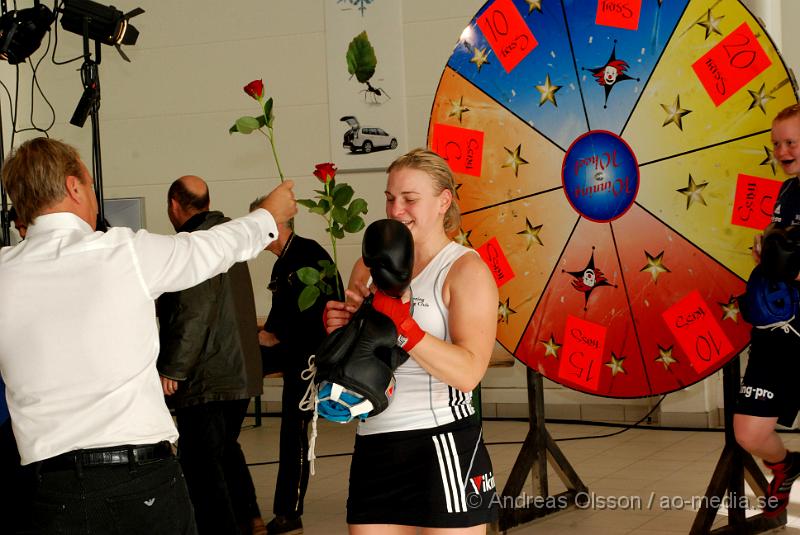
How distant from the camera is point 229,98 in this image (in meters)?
7.59

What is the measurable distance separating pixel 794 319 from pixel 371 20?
14.3 feet

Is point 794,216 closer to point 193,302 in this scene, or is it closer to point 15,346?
point 193,302

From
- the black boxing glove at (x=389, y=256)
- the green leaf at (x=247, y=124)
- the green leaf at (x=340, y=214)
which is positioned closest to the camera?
the black boxing glove at (x=389, y=256)

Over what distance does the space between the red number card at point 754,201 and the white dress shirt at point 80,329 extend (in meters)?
2.22

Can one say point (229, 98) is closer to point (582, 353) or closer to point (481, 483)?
point (582, 353)

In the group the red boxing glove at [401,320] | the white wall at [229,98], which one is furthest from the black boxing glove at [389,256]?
the white wall at [229,98]

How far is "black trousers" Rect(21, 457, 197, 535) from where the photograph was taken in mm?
2174

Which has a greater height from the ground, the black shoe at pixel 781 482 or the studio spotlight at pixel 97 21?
the studio spotlight at pixel 97 21

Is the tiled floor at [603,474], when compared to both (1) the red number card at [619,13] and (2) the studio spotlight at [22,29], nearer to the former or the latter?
(1) the red number card at [619,13]

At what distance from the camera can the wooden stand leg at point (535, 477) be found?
4.24 metres

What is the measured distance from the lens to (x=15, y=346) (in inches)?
87.5

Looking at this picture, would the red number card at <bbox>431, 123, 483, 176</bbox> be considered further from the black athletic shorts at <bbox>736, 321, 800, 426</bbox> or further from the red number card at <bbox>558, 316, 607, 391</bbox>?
the black athletic shorts at <bbox>736, 321, 800, 426</bbox>

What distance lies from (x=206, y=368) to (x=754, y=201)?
2179 mm

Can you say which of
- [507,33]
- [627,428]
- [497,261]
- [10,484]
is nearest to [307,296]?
[10,484]
